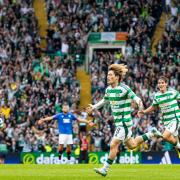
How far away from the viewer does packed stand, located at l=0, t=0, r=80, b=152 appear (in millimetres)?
36656

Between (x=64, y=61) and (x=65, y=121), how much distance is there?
1062 centimetres

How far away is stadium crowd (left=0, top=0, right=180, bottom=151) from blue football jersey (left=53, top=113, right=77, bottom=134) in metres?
4.04

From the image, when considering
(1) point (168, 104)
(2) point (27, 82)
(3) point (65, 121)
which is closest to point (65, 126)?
(3) point (65, 121)

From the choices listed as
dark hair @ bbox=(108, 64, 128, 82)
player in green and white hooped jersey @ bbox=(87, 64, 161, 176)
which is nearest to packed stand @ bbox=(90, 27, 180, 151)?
player in green and white hooped jersey @ bbox=(87, 64, 161, 176)

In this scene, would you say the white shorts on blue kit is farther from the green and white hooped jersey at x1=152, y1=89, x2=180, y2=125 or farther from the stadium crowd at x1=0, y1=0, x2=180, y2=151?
the green and white hooped jersey at x1=152, y1=89, x2=180, y2=125

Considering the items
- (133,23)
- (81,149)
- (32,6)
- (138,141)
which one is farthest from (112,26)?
(138,141)

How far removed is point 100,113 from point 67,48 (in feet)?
21.4

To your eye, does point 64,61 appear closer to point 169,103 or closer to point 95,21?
point 95,21

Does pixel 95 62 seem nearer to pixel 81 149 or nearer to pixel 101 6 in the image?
pixel 101 6

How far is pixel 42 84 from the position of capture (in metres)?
40.2

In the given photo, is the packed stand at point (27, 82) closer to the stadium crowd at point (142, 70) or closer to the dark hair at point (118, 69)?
the stadium crowd at point (142, 70)

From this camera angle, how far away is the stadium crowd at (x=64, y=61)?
37250mm

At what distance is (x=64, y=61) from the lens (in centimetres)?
4234

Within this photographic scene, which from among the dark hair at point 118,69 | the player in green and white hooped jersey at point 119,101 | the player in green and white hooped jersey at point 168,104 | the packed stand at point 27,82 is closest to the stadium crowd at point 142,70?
the packed stand at point 27,82
